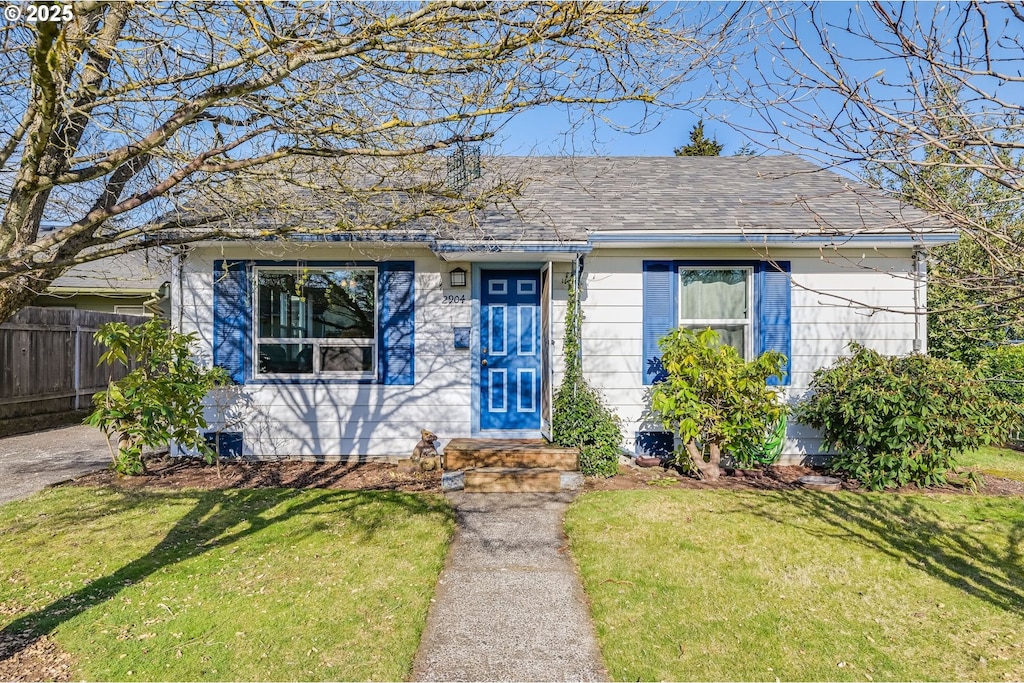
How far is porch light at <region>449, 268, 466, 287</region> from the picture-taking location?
24.9ft

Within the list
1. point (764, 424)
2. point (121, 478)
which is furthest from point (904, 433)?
point (121, 478)

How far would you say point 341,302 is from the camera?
7.80 metres

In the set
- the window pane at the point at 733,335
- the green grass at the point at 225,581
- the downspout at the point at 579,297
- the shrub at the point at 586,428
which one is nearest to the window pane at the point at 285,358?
the green grass at the point at 225,581

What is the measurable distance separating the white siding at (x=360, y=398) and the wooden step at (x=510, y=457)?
38.3 inches

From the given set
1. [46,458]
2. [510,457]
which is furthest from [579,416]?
[46,458]

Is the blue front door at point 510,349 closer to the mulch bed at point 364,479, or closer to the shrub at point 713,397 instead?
the mulch bed at point 364,479

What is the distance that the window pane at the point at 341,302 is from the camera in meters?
7.78

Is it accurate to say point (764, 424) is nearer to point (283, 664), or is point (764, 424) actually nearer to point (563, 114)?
point (563, 114)

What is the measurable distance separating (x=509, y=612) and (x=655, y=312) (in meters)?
4.79

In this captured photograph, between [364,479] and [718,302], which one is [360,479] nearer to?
[364,479]

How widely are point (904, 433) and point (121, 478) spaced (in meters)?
8.88

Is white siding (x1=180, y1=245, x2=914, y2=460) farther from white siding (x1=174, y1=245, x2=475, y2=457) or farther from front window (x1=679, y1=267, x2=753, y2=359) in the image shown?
Answer: front window (x1=679, y1=267, x2=753, y2=359)

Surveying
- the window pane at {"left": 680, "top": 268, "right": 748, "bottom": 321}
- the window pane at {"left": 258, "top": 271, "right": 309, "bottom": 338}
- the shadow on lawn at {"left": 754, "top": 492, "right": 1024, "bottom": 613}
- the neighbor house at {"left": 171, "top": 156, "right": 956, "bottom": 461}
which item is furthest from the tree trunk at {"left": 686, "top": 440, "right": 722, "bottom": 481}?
the window pane at {"left": 258, "top": 271, "right": 309, "bottom": 338}

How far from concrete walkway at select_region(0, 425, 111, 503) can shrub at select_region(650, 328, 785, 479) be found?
724 cm
